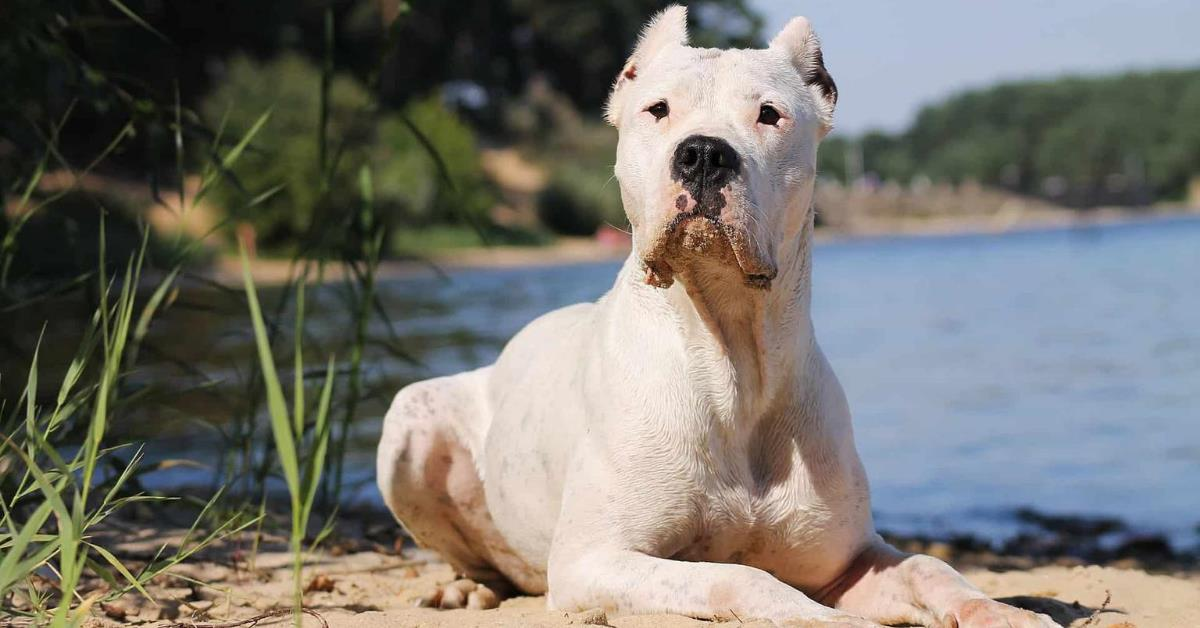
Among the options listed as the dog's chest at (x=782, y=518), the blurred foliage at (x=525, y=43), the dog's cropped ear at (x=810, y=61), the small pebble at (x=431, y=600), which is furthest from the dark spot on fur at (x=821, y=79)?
the blurred foliage at (x=525, y=43)

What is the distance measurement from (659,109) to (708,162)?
1.16ft

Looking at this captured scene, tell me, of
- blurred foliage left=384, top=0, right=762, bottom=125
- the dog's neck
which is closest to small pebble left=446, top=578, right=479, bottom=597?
the dog's neck

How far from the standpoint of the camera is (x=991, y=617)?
10.9 feet

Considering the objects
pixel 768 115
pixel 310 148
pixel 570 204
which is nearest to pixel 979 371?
pixel 768 115

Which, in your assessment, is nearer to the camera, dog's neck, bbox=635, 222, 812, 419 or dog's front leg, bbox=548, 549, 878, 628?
dog's front leg, bbox=548, 549, 878, 628

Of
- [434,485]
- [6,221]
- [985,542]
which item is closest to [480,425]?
[434,485]

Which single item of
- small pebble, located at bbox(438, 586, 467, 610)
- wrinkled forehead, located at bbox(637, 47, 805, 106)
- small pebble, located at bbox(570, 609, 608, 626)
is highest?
wrinkled forehead, located at bbox(637, 47, 805, 106)

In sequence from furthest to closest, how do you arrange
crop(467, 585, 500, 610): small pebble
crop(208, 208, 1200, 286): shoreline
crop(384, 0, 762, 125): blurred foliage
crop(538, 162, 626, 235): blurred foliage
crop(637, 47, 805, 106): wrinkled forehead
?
crop(384, 0, 762, 125): blurred foliage
crop(538, 162, 626, 235): blurred foliage
crop(208, 208, 1200, 286): shoreline
crop(467, 585, 500, 610): small pebble
crop(637, 47, 805, 106): wrinkled forehead

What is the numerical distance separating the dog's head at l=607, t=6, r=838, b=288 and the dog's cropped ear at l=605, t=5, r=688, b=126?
5cm

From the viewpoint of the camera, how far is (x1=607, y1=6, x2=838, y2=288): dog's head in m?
3.29

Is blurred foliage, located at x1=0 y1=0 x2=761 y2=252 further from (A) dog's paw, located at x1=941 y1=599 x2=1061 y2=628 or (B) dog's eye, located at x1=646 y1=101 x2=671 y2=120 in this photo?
(A) dog's paw, located at x1=941 y1=599 x2=1061 y2=628

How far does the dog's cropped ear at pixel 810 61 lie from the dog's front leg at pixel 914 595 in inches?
48.2

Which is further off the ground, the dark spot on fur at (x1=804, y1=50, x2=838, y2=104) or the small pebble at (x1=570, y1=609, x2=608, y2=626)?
the dark spot on fur at (x1=804, y1=50, x2=838, y2=104)

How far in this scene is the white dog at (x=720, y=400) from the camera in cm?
335
